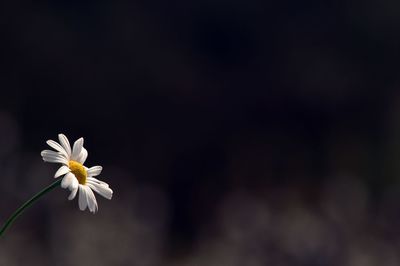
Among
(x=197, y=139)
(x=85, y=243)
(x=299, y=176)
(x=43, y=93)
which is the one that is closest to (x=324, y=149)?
(x=299, y=176)

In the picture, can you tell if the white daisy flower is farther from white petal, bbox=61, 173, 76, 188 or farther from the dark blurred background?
the dark blurred background

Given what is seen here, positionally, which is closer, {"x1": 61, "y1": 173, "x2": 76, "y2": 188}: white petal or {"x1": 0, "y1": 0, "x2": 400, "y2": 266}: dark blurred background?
{"x1": 61, "y1": 173, "x2": 76, "y2": 188}: white petal

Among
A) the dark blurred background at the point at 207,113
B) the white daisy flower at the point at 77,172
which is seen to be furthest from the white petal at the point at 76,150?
the dark blurred background at the point at 207,113

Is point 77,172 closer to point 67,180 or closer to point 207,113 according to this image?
point 67,180

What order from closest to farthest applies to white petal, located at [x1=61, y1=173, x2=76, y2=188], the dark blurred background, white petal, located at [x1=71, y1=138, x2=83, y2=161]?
white petal, located at [x1=61, y1=173, x2=76, y2=188] → white petal, located at [x1=71, y1=138, x2=83, y2=161] → the dark blurred background

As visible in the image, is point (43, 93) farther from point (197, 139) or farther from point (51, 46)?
point (197, 139)

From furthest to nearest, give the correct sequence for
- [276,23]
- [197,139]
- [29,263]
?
1. [276,23]
2. [197,139]
3. [29,263]

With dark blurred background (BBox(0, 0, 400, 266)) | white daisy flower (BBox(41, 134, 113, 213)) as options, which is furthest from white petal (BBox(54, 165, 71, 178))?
dark blurred background (BBox(0, 0, 400, 266))

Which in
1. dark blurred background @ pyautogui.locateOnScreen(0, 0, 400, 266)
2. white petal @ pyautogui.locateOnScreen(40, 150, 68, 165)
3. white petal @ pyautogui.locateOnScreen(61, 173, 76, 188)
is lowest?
white petal @ pyautogui.locateOnScreen(61, 173, 76, 188)
